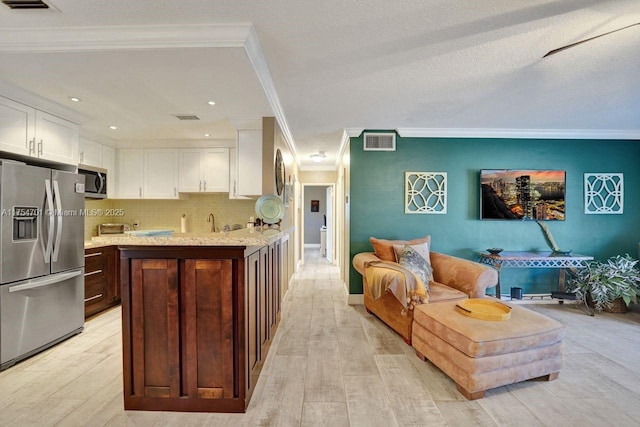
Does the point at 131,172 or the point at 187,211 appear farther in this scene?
the point at 187,211

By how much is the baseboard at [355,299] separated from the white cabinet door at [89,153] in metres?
3.88

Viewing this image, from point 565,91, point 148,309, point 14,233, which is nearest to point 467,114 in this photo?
point 565,91

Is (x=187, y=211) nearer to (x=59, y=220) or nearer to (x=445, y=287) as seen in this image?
(x=59, y=220)

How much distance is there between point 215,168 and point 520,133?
14.3 feet

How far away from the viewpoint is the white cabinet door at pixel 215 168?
4.30 meters

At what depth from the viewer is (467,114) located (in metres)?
3.52

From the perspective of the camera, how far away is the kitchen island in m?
1.79

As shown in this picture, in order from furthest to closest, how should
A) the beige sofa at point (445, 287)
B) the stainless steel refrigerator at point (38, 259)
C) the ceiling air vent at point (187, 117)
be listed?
the ceiling air vent at point (187, 117) < the beige sofa at point (445, 287) < the stainless steel refrigerator at point (38, 259)

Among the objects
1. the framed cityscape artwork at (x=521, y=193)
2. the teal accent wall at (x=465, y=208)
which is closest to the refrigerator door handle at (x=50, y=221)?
the teal accent wall at (x=465, y=208)

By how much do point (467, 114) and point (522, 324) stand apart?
243 cm

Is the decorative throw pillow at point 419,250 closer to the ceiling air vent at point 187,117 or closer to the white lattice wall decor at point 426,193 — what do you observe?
the white lattice wall decor at point 426,193

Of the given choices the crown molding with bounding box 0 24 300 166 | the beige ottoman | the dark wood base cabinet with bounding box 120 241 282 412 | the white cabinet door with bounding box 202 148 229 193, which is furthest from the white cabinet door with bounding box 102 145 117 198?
the beige ottoman

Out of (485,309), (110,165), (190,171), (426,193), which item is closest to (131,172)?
(110,165)

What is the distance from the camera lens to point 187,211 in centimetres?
461
